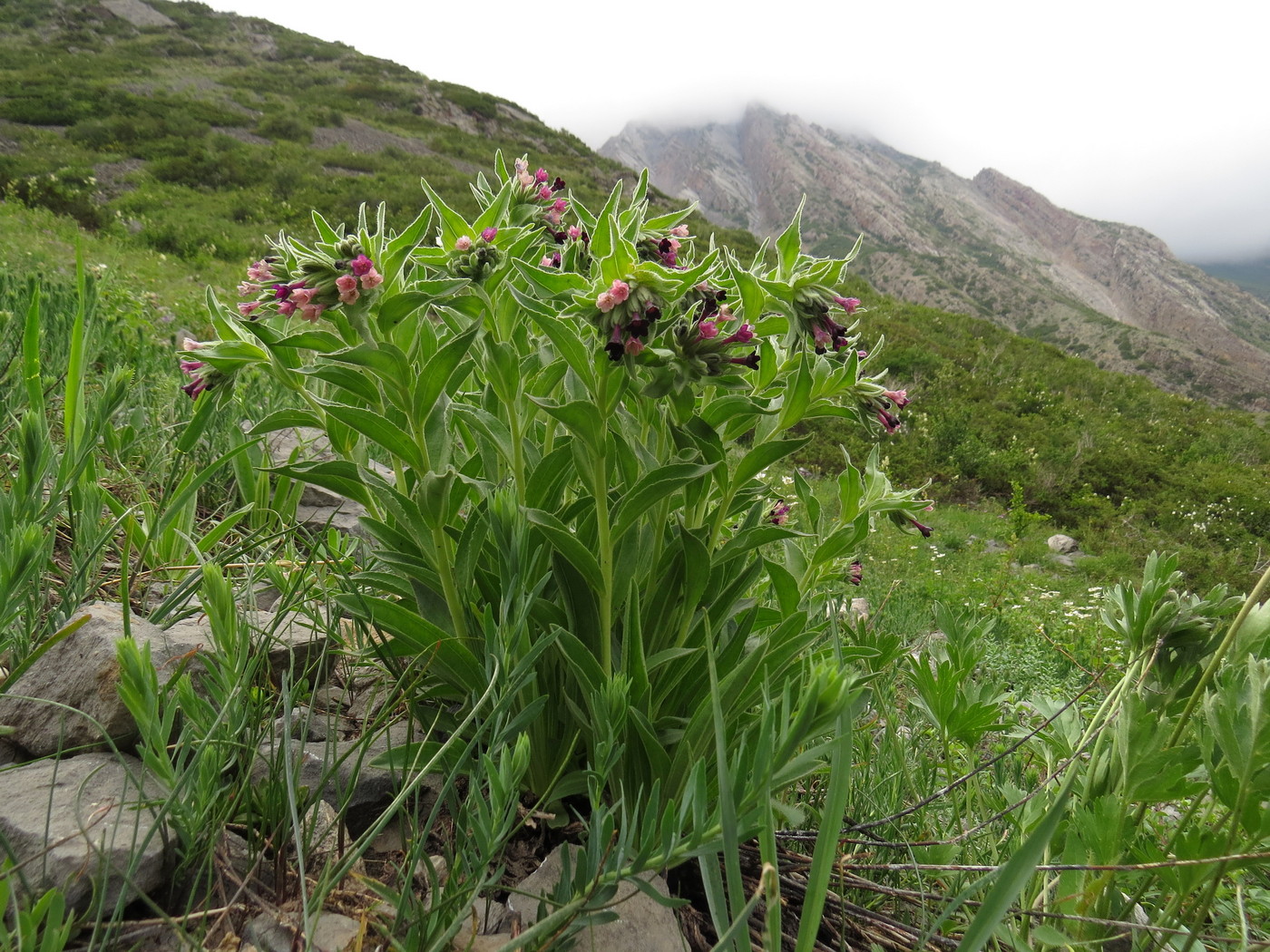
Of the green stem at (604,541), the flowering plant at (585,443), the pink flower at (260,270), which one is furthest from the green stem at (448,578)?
the pink flower at (260,270)

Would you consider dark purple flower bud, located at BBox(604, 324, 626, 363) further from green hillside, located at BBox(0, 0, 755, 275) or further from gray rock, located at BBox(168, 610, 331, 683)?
green hillside, located at BBox(0, 0, 755, 275)

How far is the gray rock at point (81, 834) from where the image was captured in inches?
34.9

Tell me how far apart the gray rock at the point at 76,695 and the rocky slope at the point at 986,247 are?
54.2 m

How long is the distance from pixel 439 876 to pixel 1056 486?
13193 mm

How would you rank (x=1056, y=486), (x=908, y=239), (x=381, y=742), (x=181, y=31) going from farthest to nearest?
1. (x=908, y=239)
2. (x=181, y=31)
3. (x=1056, y=486)
4. (x=381, y=742)

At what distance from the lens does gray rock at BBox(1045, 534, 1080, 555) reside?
9953 mm

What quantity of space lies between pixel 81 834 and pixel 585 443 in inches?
38.0

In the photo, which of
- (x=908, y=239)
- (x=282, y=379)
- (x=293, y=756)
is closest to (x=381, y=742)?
(x=293, y=756)

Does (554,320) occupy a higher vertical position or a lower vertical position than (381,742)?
higher

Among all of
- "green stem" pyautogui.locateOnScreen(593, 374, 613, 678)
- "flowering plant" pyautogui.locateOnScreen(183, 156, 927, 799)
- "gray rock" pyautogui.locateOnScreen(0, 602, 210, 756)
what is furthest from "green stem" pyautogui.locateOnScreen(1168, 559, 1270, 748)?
"gray rock" pyautogui.locateOnScreen(0, 602, 210, 756)

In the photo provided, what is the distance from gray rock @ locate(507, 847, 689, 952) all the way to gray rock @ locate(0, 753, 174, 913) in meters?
0.53

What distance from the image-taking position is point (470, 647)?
1.48m

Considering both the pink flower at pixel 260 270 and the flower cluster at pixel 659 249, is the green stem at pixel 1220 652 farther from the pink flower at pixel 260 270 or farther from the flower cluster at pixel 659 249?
the pink flower at pixel 260 270

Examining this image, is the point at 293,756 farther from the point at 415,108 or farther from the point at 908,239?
the point at 908,239
